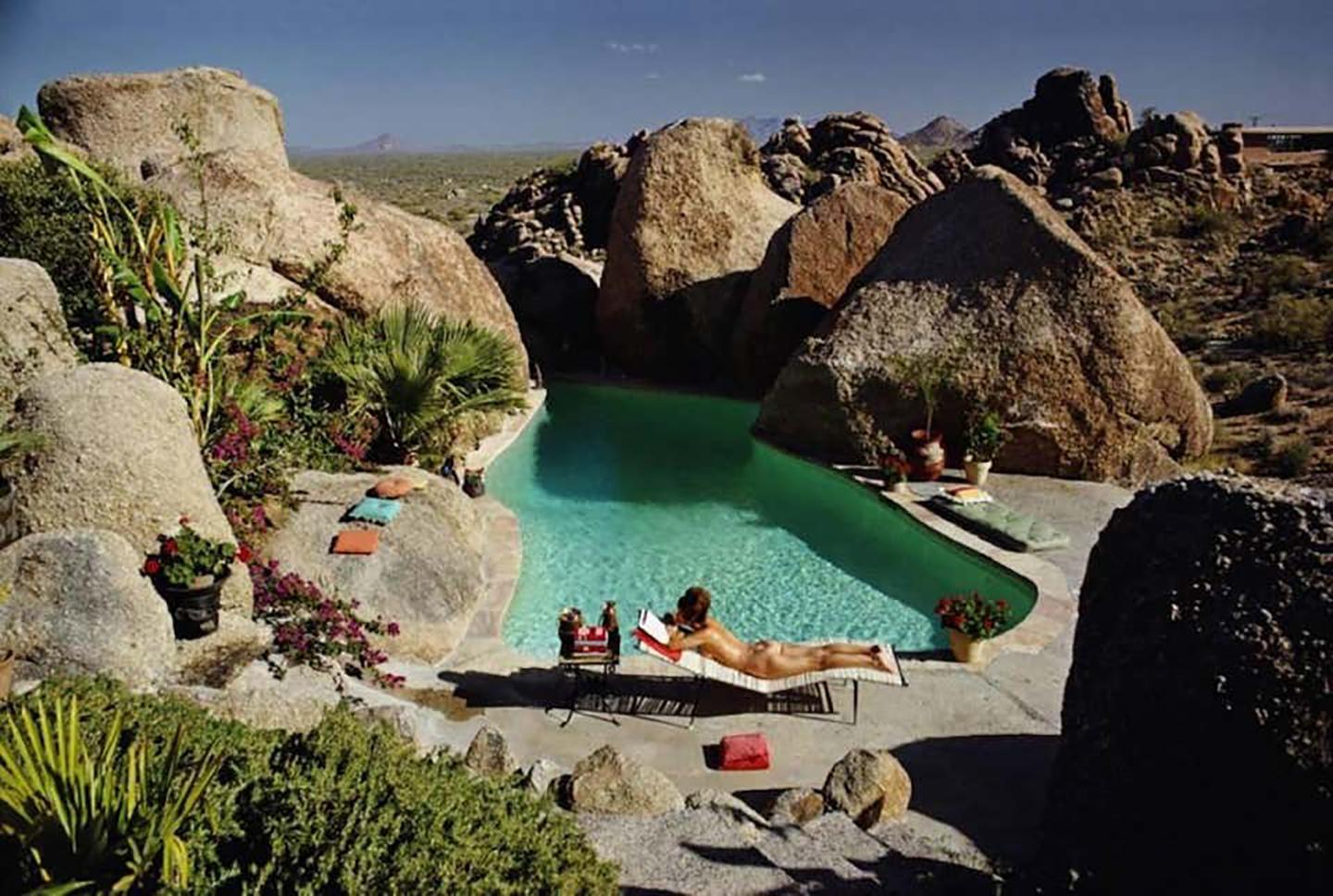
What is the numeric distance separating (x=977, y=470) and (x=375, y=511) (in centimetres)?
972

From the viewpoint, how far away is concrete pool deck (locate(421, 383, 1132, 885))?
23.5ft

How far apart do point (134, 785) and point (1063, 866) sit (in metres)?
4.90

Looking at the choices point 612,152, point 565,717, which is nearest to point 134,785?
point 565,717

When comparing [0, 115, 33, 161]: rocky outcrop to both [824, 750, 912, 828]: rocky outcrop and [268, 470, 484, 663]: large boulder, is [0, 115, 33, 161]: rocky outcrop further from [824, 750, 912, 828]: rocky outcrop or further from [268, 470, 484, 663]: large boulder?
[824, 750, 912, 828]: rocky outcrop

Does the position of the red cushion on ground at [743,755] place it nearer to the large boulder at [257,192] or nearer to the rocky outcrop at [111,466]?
the rocky outcrop at [111,466]

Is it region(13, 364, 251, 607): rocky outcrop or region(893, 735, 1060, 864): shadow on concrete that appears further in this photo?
region(13, 364, 251, 607): rocky outcrop

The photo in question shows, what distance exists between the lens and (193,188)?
15.6 meters

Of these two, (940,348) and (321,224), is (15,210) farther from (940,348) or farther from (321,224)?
(940,348)

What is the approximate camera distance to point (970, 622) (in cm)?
950

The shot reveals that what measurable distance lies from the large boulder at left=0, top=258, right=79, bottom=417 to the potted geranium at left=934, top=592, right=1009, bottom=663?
31.8ft

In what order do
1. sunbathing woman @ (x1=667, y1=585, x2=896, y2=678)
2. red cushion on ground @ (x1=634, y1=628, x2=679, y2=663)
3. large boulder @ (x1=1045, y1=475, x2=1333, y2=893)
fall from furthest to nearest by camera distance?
sunbathing woman @ (x1=667, y1=585, x2=896, y2=678)
red cushion on ground @ (x1=634, y1=628, x2=679, y2=663)
large boulder @ (x1=1045, y1=475, x2=1333, y2=893)

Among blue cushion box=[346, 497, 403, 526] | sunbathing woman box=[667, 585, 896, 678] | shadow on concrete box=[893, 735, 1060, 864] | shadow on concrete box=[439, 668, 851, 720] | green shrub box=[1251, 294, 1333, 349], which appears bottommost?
shadow on concrete box=[439, 668, 851, 720]

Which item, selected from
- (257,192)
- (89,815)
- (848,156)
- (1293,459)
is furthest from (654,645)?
(848,156)

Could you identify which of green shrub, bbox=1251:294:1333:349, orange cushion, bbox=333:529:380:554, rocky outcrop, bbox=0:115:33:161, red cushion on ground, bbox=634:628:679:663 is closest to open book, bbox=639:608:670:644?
red cushion on ground, bbox=634:628:679:663
